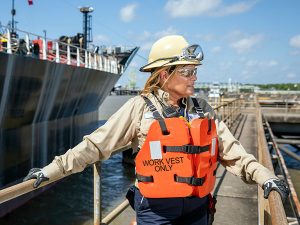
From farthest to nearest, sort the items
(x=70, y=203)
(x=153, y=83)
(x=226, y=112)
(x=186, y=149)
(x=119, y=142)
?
(x=226, y=112)
(x=70, y=203)
(x=153, y=83)
(x=119, y=142)
(x=186, y=149)

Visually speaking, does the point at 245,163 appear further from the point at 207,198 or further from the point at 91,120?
the point at 91,120

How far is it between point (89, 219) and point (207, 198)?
8.30 metres

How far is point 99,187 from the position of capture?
2752 millimetres

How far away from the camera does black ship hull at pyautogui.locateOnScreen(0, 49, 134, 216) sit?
927cm

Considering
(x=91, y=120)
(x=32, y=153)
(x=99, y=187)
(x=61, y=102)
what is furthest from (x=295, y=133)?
(x=99, y=187)

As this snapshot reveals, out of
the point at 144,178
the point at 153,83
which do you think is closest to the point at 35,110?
the point at 153,83

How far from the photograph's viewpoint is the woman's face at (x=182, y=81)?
7.19 ft

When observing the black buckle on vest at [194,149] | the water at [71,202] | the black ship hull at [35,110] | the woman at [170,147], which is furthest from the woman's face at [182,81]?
the water at [71,202]

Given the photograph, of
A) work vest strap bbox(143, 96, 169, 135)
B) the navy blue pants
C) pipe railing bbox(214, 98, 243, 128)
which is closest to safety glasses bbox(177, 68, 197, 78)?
work vest strap bbox(143, 96, 169, 135)

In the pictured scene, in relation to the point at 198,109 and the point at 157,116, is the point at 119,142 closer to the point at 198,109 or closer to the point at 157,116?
the point at 157,116

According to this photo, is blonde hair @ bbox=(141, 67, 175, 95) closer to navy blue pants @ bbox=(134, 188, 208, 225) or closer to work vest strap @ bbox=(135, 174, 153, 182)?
work vest strap @ bbox=(135, 174, 153, 182)

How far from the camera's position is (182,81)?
220 cm

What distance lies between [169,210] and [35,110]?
31.5 feet

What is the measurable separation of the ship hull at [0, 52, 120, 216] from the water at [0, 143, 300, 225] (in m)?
0.82
